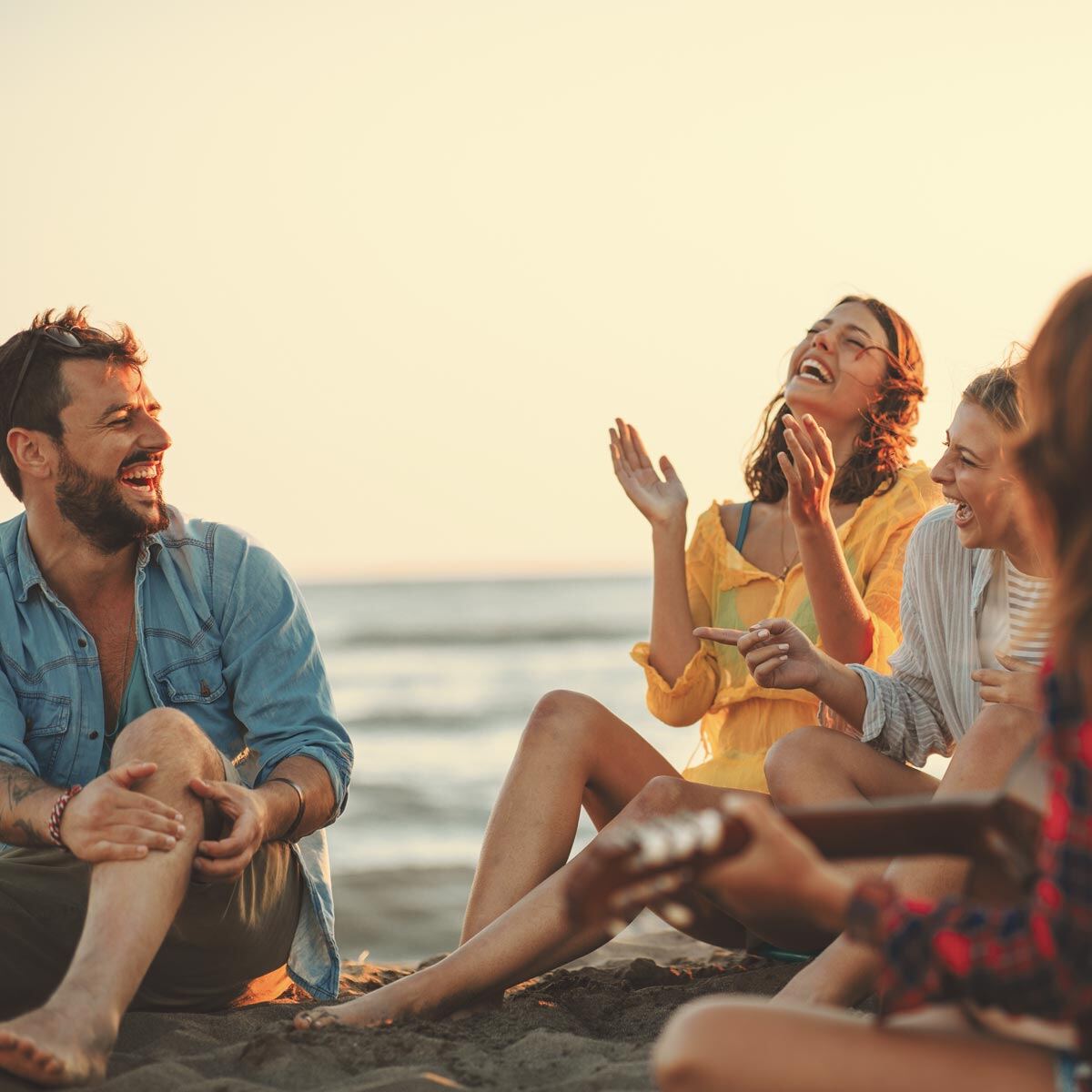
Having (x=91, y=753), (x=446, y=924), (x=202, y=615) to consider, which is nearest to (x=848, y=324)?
(x=202, y=615)

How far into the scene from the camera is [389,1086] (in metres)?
2.73

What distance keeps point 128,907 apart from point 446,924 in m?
4.33

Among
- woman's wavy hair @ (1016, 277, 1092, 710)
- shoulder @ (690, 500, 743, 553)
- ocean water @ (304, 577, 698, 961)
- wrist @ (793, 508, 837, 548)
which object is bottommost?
ocean water @ (304, 577, 698, 961)

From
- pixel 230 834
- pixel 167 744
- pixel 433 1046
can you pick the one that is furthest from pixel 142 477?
pixel 433 1046

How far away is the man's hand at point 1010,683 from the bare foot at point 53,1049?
190 centimetres

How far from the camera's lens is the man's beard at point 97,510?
3828 millimetres

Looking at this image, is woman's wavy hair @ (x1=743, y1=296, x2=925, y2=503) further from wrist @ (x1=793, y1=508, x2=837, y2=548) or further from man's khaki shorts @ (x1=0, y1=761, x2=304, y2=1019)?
man's khaki shorts @ (x1=0, y1=761, x2=304, y2=1019)

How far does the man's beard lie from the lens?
383 centimetres

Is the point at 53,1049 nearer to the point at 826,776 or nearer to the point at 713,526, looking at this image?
the point at 826,776

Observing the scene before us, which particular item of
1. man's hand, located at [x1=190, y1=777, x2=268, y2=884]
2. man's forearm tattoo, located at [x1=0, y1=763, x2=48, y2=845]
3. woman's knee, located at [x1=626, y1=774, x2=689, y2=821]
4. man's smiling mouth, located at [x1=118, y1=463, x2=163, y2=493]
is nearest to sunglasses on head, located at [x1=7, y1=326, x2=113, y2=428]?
man's smiling mouth, located at [x1=118, y1=463, x2=163, y2=493]

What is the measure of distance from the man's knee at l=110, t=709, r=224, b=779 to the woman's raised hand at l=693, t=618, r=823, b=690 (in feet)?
4.29

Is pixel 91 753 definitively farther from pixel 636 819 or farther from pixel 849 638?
pixel 849 638

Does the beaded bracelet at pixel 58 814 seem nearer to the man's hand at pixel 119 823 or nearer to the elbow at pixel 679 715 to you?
the man's hand at pixel 119 823

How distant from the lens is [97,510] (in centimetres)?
383
